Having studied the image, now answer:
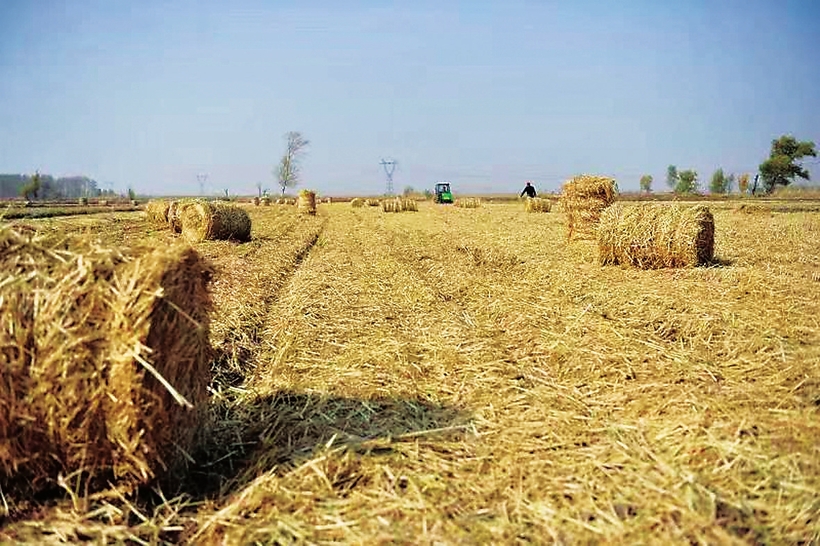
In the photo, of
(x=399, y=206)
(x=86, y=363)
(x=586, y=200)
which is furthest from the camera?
(x=399, y=206)

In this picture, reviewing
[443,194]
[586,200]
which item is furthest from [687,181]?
[586,200]

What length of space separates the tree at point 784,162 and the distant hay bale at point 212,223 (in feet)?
243

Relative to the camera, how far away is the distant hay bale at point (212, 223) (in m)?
16.7

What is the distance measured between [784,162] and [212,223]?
75.0 metres

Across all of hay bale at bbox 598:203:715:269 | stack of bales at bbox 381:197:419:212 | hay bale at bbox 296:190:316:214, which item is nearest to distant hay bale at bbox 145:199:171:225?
hay bale at bbox 296:190:316:214

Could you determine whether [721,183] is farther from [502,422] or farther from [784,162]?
[502,422]

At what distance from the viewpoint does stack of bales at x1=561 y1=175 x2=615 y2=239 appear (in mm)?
15789

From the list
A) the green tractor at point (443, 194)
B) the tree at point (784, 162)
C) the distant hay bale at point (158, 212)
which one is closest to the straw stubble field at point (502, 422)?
the distant hay bale at point (158, 212)

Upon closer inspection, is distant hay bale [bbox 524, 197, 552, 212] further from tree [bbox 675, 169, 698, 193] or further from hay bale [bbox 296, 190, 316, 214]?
tree [bbox 675, 169, 698, 193]

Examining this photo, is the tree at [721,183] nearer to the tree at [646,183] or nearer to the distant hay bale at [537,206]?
the tree at [646,183]

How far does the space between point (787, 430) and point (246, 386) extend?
4.18 metres

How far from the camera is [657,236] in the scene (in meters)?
11.2

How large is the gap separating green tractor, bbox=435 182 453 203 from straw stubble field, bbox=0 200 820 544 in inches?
1960

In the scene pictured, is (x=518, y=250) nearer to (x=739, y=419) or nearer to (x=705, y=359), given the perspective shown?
(x=705, y=359)
